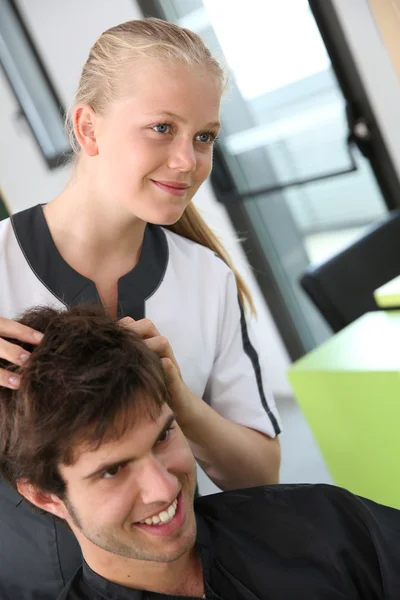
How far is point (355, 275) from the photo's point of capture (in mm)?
2287

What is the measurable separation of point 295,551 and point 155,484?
0.32 meters

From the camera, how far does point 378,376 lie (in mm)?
1785

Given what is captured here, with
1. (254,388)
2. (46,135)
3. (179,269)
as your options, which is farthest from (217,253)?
(46,135)

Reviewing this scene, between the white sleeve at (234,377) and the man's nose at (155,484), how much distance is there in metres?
0.42

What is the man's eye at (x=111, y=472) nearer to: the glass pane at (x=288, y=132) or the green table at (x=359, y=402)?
the green table at (x=359, y=402)

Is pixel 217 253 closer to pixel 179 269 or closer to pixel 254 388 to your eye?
pixel 179 269

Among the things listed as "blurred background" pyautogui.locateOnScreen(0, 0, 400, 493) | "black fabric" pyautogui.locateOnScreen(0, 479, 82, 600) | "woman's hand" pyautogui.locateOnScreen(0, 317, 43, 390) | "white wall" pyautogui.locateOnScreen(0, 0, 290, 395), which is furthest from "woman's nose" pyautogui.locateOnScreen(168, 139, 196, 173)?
"white wall" pyautogui.locateOnScreen(0, 0, 290, 395)

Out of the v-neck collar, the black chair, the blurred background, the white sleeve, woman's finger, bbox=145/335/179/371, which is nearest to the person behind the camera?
woman's finger, bbox=145/335/179/371

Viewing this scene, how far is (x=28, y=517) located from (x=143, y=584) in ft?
0.94

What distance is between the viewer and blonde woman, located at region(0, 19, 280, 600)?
136 centimetres

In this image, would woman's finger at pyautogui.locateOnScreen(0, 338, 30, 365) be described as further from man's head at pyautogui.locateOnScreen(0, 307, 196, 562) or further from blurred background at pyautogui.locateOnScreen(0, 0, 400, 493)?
blurred background at pyautogui.locateOnScreen(0, 0, 400, 493)

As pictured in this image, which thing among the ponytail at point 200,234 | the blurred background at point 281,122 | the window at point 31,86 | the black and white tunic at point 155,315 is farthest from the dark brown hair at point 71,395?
the window at point 31,86

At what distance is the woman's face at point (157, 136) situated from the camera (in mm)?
1351

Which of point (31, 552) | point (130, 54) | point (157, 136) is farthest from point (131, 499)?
point (130, 54)
